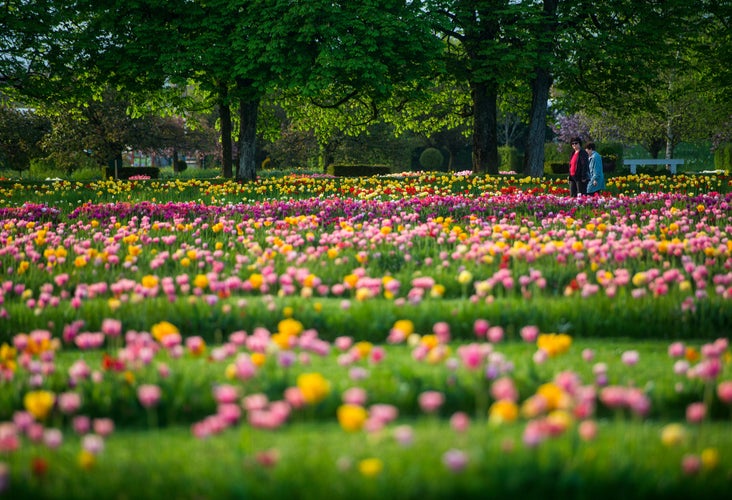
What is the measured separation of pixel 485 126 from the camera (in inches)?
950

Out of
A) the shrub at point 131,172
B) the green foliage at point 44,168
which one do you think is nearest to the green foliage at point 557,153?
the shrub at point 131,172

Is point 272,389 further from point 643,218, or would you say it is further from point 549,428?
point 643,218

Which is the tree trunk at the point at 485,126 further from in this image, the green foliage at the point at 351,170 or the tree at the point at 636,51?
the green foliage at the point at 351,170

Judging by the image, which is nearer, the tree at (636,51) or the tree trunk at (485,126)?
the tree at (636,51)

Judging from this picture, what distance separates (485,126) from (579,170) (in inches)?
391

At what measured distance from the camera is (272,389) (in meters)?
3.53

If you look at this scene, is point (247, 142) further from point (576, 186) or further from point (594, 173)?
point (594, 173)

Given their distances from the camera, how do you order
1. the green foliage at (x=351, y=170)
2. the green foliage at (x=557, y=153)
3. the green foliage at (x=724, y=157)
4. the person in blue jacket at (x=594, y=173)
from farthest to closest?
the green foliage at (x=557, y=153) → the green foliage at (x=724, y=157) → the green foliage at (x=351, y=170) → the person in blue jacket at (x=594, y=173)

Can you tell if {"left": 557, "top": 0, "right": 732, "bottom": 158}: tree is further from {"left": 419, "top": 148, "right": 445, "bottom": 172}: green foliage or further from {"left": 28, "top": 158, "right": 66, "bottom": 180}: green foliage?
{"left": 419, "top": 148, "right": 445, "bottom": 172}: green foliage

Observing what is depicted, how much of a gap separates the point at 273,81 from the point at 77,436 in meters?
17.8

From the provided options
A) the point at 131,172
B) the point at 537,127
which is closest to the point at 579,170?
the point at 537,127

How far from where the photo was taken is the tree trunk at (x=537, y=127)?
23.5m

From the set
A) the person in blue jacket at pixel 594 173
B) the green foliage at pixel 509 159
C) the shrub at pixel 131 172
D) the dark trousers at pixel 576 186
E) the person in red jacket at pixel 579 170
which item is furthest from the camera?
the green foliage at pixel 509 159

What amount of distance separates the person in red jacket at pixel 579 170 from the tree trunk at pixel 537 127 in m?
8.73
